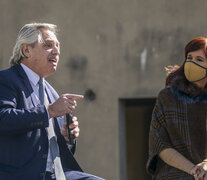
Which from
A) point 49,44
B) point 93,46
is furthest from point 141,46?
point 49,44

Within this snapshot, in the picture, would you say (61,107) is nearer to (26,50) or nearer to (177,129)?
(26,50)

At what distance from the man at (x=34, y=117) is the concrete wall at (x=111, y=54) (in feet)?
12.6

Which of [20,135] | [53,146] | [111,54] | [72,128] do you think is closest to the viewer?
[20,135]

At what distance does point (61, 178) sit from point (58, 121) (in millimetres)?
497

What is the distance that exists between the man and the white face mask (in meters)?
0.81

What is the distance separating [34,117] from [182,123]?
0.99 m

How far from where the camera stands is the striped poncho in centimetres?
366

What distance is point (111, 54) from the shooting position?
789 cm

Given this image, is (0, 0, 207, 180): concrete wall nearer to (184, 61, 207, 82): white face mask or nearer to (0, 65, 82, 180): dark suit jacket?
(184, 61, 207, 82): white face mask

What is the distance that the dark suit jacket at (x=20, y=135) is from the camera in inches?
135

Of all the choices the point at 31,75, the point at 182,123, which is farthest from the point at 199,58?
the point at 31,75

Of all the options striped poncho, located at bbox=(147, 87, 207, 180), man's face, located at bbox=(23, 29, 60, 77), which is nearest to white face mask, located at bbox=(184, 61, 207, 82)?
striped poncho, located at bbox=(147, 87, 207, 180)

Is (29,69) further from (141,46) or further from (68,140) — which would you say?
(141,46)

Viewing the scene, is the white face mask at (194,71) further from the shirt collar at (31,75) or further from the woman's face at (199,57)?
the shirt collar at (31,75)
